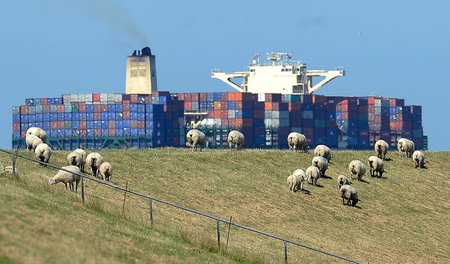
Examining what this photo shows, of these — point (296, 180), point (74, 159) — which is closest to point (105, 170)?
point (74, 159)

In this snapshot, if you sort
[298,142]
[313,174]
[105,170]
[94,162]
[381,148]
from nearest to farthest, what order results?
[105,170], [94,162], [313,174], [298,142], [381,148]

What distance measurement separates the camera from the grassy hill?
24472mm

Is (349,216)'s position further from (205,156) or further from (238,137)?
(238,137)

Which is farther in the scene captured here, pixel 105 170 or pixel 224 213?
pixel 105 170

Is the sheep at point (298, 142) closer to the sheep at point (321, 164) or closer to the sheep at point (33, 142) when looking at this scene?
the sheep at point (321, 164)

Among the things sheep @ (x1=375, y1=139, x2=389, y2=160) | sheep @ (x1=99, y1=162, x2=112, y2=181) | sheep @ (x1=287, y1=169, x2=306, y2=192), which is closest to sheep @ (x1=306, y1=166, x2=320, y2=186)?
sheep @ (x1=287, y1=169, x2=306, y2=192)

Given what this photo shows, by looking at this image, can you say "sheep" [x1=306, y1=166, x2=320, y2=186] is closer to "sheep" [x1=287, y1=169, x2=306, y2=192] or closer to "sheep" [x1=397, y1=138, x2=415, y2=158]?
"sheep" [x1=287, y1=169, x2=306, y2=192]

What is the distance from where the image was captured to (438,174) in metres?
76.9

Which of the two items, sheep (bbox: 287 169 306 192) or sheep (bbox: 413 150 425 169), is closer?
sheep (bbox: 287 169 306 192)

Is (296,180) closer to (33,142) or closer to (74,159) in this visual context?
(74,159)

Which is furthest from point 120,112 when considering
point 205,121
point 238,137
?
point 238,137

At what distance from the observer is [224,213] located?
48.9 meters

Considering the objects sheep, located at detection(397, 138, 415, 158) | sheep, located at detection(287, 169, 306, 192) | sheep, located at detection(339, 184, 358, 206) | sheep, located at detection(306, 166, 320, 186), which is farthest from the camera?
sheep, located at detection(397, 138, 415, 158)

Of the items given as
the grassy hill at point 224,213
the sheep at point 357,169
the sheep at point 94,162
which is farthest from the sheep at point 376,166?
the sheep at point 94,162
